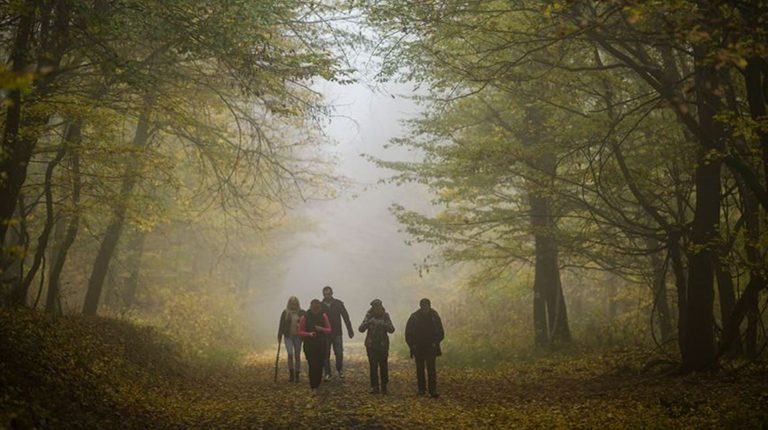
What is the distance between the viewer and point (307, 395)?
37.0ft

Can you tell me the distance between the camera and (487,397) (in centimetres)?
1055

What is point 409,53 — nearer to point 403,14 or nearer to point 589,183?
point 403,14

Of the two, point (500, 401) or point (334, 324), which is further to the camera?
point (334, 324)

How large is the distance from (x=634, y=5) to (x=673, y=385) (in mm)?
6505

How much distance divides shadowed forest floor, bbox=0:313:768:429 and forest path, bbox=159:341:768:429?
21 millimetres

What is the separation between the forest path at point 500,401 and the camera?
7.48 m

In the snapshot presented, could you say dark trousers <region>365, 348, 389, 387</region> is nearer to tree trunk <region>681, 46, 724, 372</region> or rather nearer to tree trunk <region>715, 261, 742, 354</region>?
tree trunk <region>681, 46, 724, 372</region>

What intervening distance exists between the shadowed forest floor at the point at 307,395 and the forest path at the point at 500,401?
21mm

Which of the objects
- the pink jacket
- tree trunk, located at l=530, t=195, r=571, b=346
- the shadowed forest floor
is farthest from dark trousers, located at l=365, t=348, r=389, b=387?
tree trunk, located at l=530, t=195, r=571, b=346

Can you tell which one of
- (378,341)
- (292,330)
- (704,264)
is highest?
(704,264)

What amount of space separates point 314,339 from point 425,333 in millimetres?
2352

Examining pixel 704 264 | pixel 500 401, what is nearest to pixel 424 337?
pixel 500 401

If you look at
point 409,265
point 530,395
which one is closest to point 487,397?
point 530,395

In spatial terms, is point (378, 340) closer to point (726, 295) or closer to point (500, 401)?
point (500, 401)
